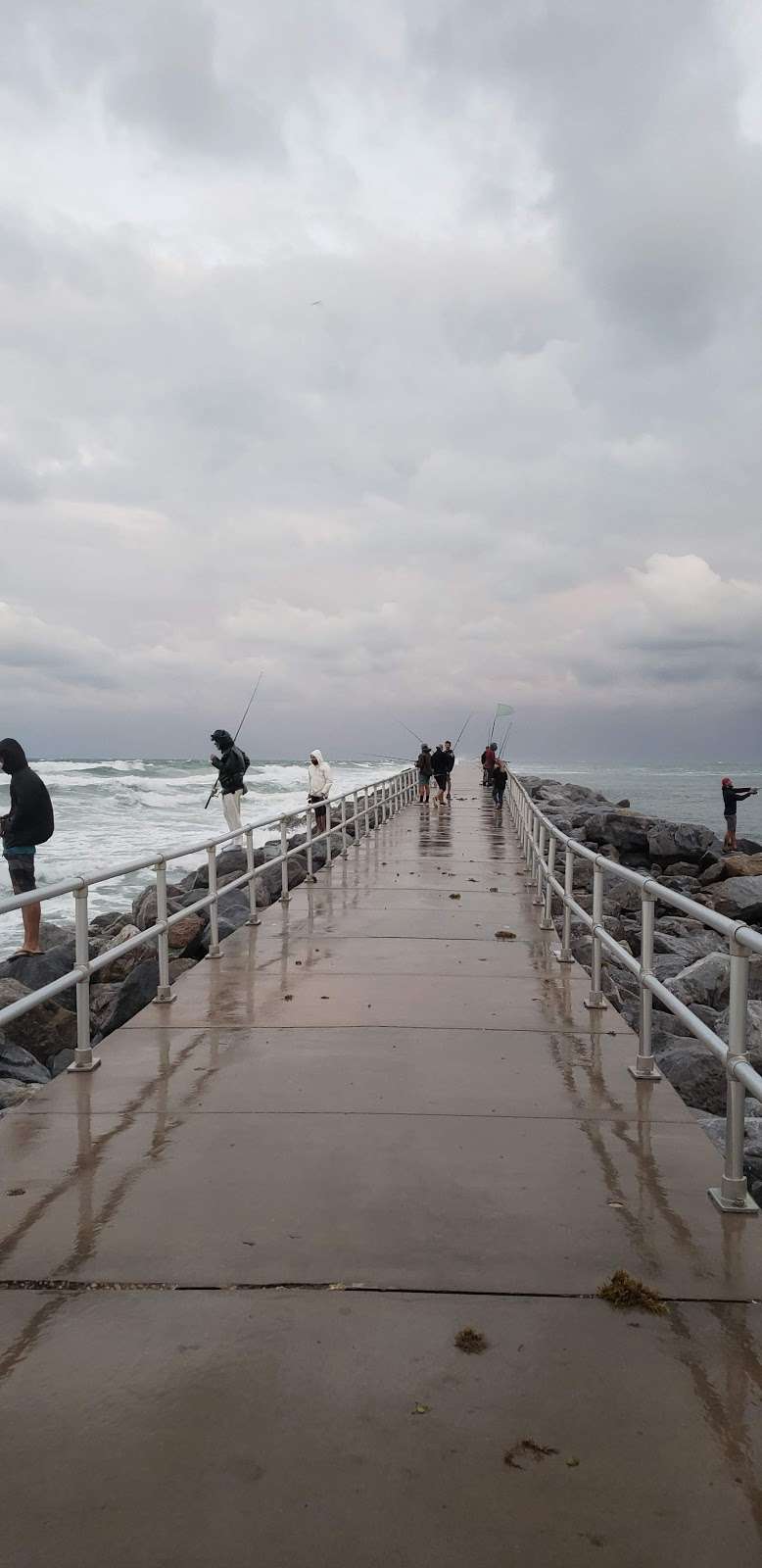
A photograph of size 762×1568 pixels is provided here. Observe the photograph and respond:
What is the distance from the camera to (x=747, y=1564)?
208 centimetres

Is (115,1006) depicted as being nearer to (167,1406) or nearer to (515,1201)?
(515,1201)

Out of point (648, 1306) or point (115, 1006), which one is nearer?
point (648, 1306)

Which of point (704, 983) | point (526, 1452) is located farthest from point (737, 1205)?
point (704, 983)

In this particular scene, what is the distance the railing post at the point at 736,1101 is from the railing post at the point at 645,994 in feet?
4.04

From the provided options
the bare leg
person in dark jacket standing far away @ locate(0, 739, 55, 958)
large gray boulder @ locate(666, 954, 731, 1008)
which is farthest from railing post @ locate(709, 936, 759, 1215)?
person in dark jacket standing far away @ locate(0, 739, 55, 958)

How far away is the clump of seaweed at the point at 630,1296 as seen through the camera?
302 cm

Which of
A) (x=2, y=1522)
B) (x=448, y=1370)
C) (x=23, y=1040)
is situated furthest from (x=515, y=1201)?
(x=23, y=1040)

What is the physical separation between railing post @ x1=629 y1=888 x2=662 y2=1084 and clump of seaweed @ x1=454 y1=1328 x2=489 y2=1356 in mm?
2300

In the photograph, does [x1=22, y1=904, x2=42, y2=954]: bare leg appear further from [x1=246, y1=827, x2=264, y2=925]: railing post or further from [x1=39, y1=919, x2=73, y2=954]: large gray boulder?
[x1=39, y1=919, x2=73, y2=954]: large gray boulder

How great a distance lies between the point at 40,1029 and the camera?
9180 millimetres

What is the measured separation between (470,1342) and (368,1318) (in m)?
0.30

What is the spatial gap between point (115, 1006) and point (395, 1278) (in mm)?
5560

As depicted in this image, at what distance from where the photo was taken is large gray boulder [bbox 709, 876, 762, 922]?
682 inches

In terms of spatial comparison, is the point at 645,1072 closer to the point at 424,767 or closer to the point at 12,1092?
the point at 12,1092
